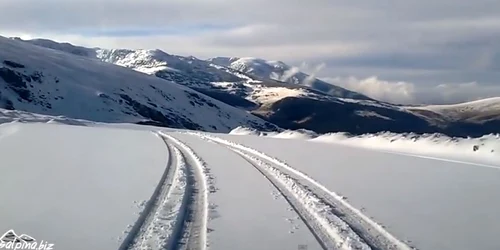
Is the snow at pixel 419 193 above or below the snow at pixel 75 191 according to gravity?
above

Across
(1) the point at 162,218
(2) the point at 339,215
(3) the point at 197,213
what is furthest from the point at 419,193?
(1) the point at 162,218

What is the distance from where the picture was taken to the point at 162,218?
11.3m

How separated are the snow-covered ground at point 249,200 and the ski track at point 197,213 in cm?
2

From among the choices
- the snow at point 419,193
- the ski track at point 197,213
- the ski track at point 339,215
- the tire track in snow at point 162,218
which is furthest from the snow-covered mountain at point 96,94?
the tire track in snow at point 162,218

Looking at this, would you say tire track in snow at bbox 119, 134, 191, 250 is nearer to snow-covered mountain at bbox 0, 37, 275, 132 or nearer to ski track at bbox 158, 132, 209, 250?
ski track at bbox 158, 132, 209, 250

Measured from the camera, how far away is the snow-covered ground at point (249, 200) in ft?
32.8

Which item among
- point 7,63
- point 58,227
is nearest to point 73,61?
point 7,63

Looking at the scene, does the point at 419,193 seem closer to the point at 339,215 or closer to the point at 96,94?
the point at 339,215

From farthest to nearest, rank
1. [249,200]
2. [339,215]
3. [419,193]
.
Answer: [419,193] → [249,200] → [339,215]

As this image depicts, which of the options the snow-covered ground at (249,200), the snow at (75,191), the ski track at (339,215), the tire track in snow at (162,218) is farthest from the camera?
the snow at (75,191)

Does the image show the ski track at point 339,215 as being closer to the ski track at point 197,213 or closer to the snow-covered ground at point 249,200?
the snow-covered ground at point 249,200

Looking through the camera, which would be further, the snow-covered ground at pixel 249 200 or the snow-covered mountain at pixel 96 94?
the snow-covered mountain at pixel 96 94

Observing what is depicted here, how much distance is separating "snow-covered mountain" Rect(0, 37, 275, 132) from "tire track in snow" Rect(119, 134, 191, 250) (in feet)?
323

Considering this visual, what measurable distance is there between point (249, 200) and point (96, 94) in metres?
135
